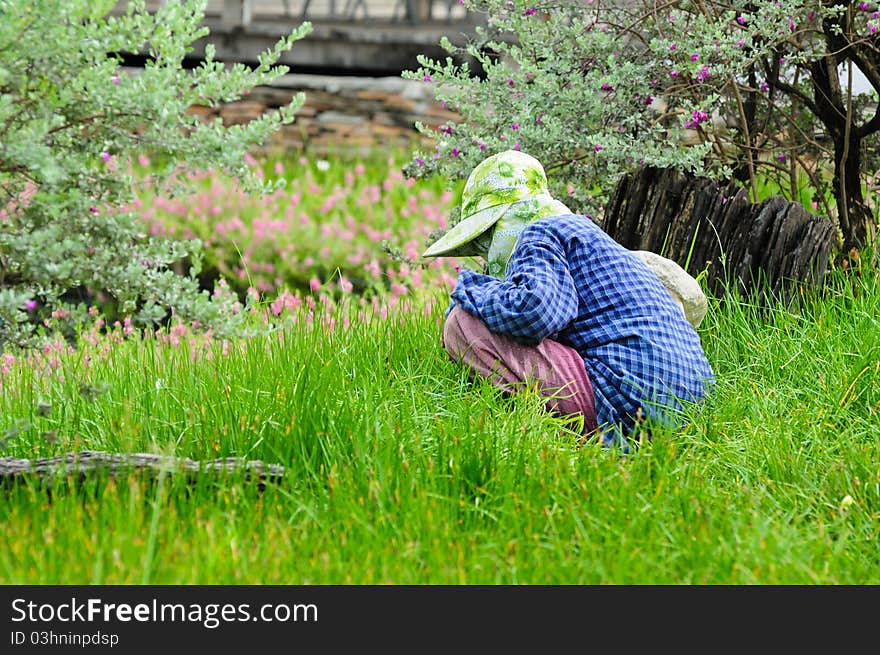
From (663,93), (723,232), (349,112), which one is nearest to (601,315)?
(723,232)

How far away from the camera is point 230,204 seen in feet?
28.7

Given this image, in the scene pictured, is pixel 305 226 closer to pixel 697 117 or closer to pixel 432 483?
pixel 697 117

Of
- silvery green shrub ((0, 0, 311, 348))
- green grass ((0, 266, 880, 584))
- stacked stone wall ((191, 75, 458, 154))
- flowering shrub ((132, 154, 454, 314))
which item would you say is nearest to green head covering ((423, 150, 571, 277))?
green grass ((0, 266, 880, 584))

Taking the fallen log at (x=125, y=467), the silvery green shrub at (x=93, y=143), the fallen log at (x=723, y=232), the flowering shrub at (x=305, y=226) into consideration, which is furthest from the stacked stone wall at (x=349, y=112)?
the fallen log at (x=125, y=467)

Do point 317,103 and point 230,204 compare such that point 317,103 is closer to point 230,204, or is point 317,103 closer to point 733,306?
point 230,204

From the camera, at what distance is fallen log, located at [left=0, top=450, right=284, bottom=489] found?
8.77 ft

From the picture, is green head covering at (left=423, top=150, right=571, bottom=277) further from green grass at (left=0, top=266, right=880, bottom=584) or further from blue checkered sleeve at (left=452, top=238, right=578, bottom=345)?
green grass at (left=0, top=266, right=880, bottom=584)

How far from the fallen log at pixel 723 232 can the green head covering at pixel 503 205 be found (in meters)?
0.92

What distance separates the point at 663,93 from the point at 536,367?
1.82 m

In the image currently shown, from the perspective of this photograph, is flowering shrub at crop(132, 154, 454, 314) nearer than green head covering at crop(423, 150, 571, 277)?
No

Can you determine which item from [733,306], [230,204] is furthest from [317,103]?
[733,306]

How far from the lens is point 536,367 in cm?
353

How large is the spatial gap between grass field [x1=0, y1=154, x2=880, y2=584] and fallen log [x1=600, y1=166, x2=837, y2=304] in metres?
0.46
